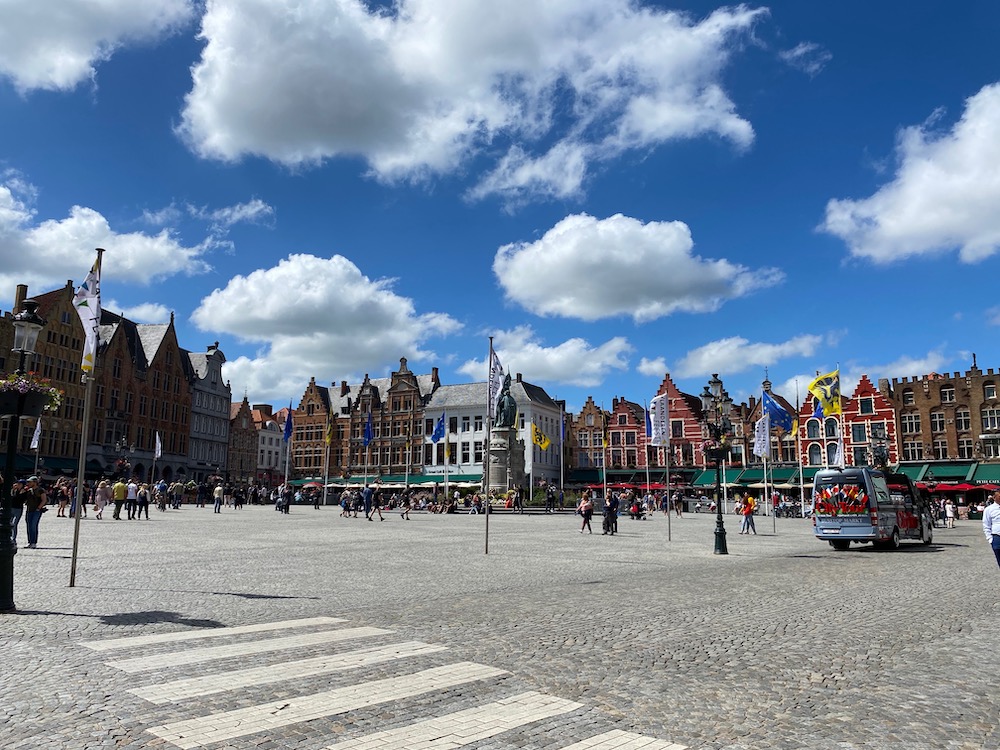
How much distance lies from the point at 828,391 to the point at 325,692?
37998 millimetres

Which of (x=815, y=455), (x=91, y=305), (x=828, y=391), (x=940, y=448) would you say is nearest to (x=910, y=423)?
(x=940, y=448)

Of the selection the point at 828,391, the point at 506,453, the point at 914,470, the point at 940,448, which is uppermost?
the point at 828,391

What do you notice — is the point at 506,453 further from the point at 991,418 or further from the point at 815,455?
the point at 991,418

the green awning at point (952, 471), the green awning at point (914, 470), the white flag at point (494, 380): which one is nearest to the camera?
the white flag at point (494, 380)

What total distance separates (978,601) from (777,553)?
33.8ft

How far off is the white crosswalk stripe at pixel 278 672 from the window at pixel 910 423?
232 feet

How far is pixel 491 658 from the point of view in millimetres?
7566

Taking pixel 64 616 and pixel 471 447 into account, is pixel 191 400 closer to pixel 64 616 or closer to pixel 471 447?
pixel 471 447

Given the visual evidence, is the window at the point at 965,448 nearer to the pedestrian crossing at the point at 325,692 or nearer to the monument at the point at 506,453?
the monument at the point at 506,453

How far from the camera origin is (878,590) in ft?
44.2

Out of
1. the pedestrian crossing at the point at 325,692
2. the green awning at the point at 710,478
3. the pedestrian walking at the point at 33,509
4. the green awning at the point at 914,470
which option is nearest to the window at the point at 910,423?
the green awning at the point at 914,470

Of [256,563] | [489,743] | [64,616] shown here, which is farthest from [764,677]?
[256,563]

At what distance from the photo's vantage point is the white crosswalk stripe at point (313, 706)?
512cm

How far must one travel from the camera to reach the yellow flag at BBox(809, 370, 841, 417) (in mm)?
39062
